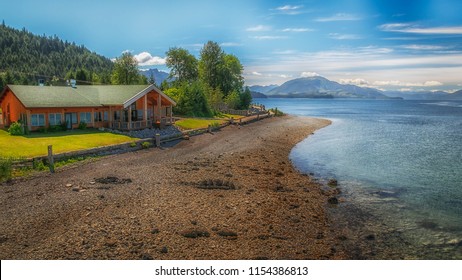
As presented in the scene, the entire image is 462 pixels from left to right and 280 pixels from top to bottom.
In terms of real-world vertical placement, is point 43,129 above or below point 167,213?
above

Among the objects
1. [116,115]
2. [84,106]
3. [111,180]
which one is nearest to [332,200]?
[111,180]

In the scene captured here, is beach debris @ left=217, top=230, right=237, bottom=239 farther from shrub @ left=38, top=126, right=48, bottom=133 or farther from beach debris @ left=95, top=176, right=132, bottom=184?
shrub @ left=38, top=126, right=48, bottom=133

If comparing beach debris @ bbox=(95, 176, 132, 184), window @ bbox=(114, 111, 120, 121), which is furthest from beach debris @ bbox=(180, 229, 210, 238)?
window @ bbox=(114, 111, 120, 121)

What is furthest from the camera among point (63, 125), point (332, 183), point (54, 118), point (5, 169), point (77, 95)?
point (77, 95)

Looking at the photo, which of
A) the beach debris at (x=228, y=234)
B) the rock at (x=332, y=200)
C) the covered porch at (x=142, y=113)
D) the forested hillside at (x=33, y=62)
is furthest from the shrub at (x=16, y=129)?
the forested hillside at (x=33, y=62)

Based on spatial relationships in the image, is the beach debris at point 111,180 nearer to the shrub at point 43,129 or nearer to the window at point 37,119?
the shrub at point 43,129

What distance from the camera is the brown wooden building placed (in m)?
37.7

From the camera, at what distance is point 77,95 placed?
43.5 m

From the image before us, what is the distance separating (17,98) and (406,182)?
1454 inches

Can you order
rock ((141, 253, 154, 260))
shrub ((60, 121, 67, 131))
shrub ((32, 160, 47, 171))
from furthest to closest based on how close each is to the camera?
shrub ((60, 121, 67, 131)) → shrub ((32, 160, 47, 171)) → rock ((141, 253, 154, 260))

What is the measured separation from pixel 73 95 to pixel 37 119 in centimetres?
652

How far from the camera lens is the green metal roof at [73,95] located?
125 feet

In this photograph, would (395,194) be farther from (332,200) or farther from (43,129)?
(43,129)
